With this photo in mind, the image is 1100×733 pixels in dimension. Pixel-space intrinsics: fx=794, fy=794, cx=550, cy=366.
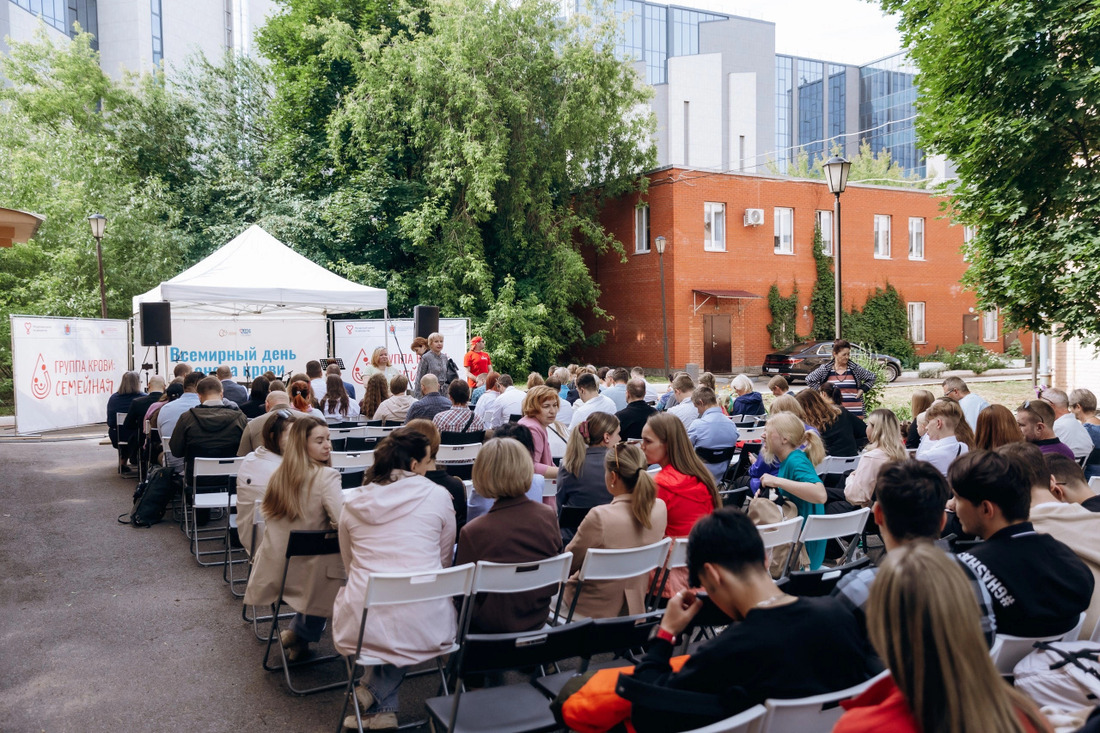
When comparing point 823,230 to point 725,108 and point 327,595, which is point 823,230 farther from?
point 725,108

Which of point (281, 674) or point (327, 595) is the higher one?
point (327, 595)

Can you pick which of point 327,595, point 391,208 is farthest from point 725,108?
point 327,595

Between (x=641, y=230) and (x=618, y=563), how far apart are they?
24.4m

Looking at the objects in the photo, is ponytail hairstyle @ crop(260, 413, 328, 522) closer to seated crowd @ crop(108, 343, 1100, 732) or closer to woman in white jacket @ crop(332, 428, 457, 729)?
seated crowd @ crop(108, 343, 1100, 732)

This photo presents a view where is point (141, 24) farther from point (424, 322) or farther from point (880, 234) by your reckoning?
point (880, 234)

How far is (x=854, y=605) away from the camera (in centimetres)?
255

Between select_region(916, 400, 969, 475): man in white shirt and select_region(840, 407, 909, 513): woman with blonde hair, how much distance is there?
1.43ft

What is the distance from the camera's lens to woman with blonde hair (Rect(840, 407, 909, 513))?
5074 mm

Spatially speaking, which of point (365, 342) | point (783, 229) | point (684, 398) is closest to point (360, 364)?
point (365, 342)

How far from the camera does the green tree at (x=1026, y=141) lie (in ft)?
30.0

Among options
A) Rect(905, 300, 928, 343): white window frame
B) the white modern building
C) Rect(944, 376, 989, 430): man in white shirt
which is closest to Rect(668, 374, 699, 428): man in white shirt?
Rect(944, 376, 989, 430): man in white shirt

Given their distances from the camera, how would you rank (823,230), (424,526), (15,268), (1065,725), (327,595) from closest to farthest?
(1065,725), (424,526), (327,595), (15,268), (823,230)

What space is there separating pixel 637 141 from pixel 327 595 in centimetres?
2408

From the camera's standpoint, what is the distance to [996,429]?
4910mm
